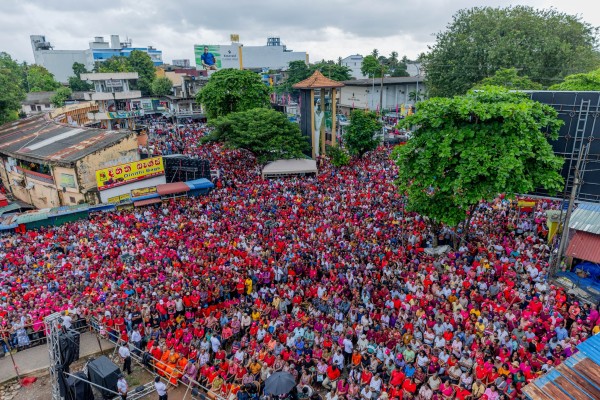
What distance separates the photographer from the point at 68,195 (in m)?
26.9

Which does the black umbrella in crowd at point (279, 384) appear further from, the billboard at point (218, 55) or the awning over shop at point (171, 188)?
the billboard at point (218, 55)

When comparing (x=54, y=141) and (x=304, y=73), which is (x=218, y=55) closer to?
(x=304, y=73)

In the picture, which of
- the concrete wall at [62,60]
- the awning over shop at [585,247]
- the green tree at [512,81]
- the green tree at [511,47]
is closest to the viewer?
the awning over shop at [585,247]

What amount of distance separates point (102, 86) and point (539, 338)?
4914 centimetres

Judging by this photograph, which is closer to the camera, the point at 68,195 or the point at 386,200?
the point at 386,200

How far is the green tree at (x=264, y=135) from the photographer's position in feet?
100

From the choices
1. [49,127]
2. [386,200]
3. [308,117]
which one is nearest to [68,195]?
[49,127]

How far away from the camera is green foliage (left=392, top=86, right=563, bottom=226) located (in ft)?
46.3

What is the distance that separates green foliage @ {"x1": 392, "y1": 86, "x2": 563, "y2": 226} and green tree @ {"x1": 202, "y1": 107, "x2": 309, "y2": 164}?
15.8 meters

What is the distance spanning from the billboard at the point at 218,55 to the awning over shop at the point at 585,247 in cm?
7254

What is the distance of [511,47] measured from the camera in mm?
35656

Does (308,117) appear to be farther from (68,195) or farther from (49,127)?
(49,127)

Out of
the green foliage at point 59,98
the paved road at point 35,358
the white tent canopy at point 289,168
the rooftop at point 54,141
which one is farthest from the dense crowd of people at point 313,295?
the green foliage at point 59,98

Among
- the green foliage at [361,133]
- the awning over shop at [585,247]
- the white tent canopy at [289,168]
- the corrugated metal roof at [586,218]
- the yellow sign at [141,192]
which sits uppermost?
the green foliage at [361,133]
